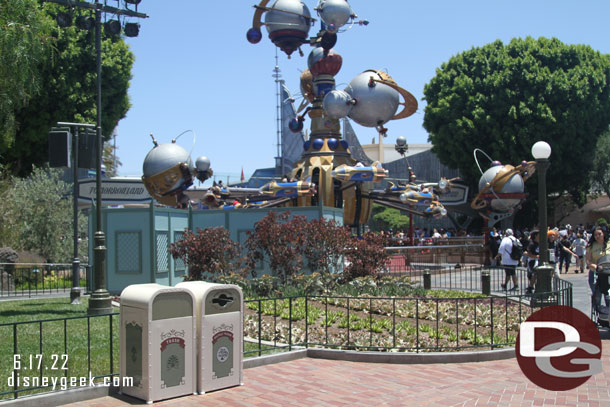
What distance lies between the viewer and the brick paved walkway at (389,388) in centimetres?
712

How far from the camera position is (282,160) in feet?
214

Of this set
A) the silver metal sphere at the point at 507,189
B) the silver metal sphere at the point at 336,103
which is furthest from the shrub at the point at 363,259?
the silver metal sphere at the point at 507,189

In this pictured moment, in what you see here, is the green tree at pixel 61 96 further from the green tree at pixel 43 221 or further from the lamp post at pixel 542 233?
the lamp post at pixel 542 233

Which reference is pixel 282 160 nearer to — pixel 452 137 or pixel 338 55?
pixel 452 137

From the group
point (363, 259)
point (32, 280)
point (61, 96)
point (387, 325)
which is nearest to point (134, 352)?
point (387, 325)

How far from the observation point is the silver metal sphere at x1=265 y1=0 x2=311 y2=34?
2442 cm

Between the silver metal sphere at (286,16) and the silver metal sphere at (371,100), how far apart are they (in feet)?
10.0

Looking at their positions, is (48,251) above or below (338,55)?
below

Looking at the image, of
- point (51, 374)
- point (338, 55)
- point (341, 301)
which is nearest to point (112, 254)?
point (341, 301)

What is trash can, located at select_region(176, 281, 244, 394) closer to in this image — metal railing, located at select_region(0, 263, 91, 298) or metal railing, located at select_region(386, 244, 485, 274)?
metal railing, located at select_region(0, 263, 91, 298)

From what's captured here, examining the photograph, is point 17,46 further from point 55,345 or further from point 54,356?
point 54,356

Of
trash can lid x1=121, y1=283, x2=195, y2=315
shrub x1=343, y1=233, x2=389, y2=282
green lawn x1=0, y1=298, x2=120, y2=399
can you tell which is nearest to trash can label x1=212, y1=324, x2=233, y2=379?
trash can lid x1=121, y1=283, x2=195, y2=315

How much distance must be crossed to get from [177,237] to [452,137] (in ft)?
94.2

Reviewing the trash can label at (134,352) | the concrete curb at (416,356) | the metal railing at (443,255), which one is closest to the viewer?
the trash can label at (134,352)
